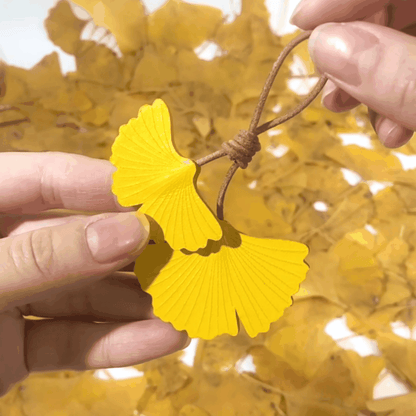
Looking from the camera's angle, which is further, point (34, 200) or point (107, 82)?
point (107, 82)

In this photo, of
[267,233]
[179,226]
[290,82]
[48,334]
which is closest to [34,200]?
[48,334]

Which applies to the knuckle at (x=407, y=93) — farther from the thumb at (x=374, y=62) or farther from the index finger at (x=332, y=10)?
the index finger at (x=332, y=10)

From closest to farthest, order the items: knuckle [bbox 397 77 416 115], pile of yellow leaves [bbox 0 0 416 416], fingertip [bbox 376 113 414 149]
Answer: knuckle [bbox 397 77 416 115] < fingertip [bbox 376 113 414 149] < pile of yellow leaves [bbox 0 0 416 416]

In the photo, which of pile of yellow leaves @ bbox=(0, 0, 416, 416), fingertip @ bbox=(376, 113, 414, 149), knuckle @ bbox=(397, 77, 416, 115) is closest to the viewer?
knuckle @ bbox=(397, 77, 416, 115)

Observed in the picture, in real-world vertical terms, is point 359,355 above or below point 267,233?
below

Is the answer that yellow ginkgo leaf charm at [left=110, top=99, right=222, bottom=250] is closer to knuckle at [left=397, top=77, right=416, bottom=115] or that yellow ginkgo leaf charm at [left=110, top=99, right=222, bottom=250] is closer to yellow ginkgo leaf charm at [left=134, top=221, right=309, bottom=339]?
yellow ginkgo leaf charm at [left=134, top=221, right=309, bottom=339]

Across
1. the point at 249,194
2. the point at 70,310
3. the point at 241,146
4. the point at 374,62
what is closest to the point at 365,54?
the point at 374,62

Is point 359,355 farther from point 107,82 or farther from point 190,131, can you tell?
point 107,82

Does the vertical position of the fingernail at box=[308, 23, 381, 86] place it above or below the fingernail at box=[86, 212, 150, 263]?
above

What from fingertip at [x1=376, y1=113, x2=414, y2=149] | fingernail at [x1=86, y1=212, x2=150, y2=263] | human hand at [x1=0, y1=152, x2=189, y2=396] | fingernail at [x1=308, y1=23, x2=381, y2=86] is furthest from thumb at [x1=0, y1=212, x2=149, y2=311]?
fingertip at [x1=376, y1=113, x2=414, y2=149]
